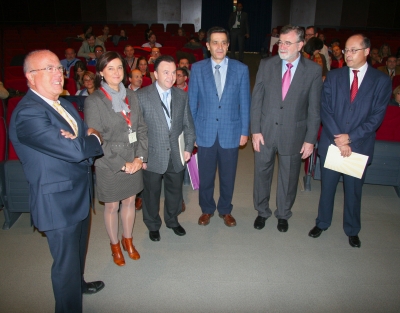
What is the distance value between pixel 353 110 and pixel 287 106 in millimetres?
503

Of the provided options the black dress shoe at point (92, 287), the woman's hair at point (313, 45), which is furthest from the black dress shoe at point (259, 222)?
the woman's hair at point (313, 45)

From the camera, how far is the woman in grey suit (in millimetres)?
2260

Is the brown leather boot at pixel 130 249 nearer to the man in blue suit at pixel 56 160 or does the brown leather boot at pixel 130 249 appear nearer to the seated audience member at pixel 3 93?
the man in blue suit at pixel 56 160

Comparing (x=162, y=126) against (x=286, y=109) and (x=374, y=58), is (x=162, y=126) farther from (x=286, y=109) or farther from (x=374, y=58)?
(x=374, y=58)

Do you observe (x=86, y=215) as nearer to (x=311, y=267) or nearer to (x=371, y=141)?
(x=311, y=267)

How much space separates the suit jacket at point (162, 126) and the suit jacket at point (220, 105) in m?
0.16

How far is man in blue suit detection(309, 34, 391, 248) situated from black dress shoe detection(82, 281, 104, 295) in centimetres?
198

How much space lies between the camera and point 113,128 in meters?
2.30

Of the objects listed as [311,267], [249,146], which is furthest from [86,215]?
[249,146]

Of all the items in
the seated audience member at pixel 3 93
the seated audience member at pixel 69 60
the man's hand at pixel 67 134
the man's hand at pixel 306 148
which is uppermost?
the seated audience member at pixel 69 60

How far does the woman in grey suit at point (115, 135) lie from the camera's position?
2260 millimetres

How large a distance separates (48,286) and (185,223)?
129cm

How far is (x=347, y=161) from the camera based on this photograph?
2.76m

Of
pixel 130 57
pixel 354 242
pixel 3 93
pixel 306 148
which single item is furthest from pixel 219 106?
pixel 130 57
